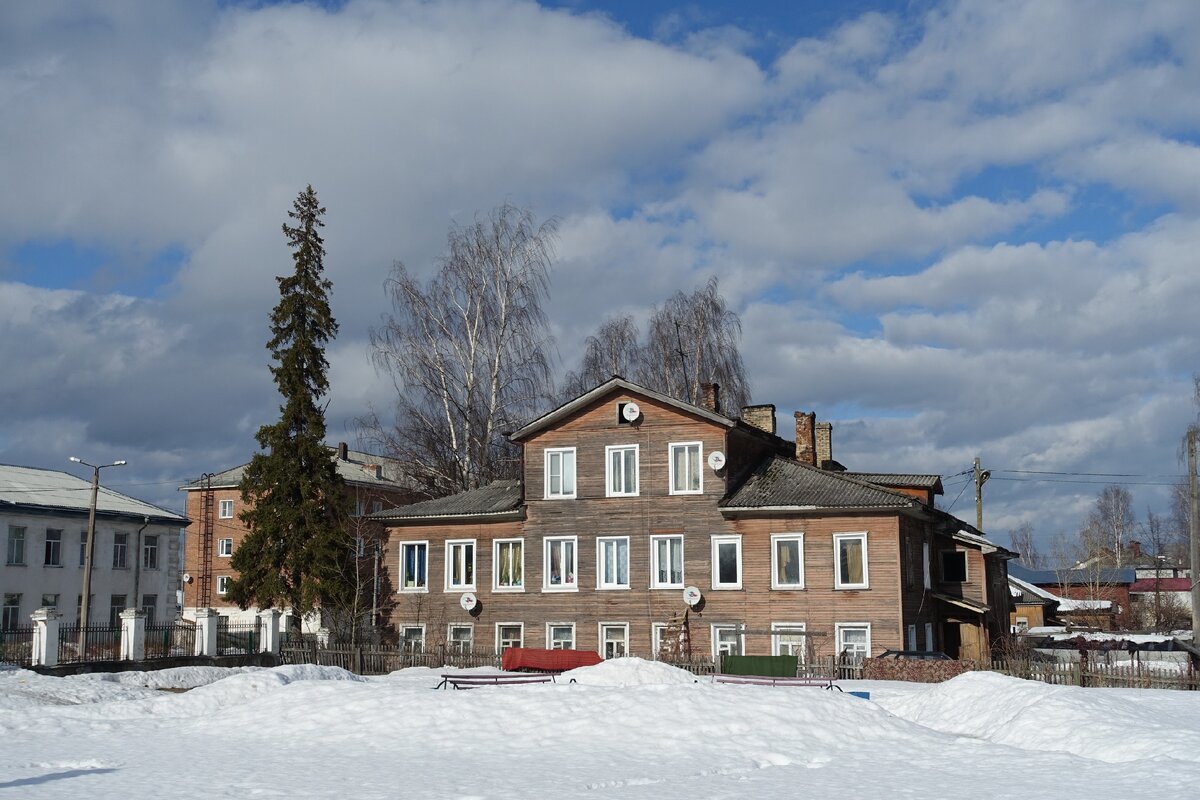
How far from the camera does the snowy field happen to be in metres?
16.9

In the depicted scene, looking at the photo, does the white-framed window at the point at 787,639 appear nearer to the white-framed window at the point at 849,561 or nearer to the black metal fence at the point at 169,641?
the white-framed window at the point at 849,561

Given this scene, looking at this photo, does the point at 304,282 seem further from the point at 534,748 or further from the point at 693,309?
the point at 534,748

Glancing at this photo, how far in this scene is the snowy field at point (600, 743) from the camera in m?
16.9

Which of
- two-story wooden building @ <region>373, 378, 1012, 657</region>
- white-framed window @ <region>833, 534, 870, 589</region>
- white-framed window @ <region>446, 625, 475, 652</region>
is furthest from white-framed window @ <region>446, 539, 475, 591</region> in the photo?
white-framed window @ <region>833, 534, 870, 589</region>

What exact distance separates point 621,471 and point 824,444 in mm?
10554

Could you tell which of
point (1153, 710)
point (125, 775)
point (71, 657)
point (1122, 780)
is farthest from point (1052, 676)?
point (71, 657)

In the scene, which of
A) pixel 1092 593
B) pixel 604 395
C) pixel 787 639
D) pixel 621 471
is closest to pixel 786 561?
pixel 787 639

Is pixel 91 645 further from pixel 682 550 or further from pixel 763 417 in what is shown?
pixel 763 417

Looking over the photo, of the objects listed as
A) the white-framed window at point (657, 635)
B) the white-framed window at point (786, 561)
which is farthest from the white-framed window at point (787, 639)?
the white-framed window at point (657, 635)

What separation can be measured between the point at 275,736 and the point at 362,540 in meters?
29.2

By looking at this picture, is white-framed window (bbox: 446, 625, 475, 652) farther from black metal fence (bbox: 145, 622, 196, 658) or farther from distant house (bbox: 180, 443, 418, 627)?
distant house (bbox: 180, 443, 418, 627)

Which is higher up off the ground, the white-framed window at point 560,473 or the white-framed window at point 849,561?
the white-framed window at point 560,473

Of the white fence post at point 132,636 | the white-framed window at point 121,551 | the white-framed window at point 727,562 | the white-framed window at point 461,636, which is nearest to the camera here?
the white fence post at point 132,636

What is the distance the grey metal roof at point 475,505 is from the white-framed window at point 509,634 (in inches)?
168
